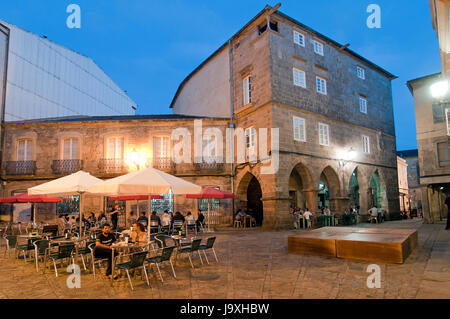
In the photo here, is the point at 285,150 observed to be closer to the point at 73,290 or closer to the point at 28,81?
the point at 73,290

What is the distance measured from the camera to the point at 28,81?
2103 centimetres

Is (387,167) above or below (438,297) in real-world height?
above

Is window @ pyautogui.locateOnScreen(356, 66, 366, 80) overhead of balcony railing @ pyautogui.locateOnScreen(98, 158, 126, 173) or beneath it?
overhead

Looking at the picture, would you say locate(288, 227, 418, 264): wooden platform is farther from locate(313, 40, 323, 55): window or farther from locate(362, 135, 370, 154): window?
locate(362, 135, 370, 154): window

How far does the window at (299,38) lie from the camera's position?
57.3ft

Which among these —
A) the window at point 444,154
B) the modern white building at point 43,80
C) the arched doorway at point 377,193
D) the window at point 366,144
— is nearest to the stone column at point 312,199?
the window at point 366,144

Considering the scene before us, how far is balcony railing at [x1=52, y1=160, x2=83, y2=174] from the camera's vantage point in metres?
18.0

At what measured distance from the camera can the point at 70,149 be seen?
727 inches

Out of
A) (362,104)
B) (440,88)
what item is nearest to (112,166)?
(440,88)

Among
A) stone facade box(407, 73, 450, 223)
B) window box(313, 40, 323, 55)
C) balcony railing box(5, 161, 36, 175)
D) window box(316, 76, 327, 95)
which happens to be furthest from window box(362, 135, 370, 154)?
balcony railing box(5, 161, 36, 175)

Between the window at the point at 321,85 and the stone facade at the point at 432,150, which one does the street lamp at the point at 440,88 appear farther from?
the window at the point at 321,85

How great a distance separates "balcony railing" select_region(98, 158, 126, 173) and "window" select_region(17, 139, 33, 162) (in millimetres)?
4348
